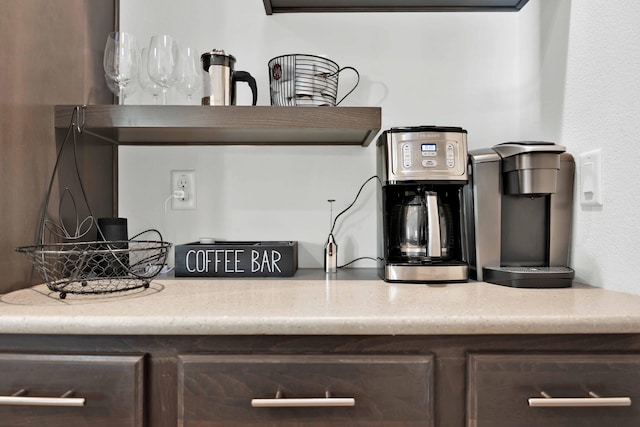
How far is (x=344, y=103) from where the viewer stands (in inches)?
54.7

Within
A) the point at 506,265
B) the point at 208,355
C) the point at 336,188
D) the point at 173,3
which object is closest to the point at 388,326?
the point at 208,355

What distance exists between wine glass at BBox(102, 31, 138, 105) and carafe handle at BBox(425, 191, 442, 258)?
878 millimetres

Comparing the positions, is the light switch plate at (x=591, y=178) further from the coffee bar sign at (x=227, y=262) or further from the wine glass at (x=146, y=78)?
the wine glass at (x=146, y=78)

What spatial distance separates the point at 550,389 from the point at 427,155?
22.5 inches

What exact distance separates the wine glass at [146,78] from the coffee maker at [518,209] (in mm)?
909

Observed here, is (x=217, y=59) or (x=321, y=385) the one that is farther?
(x=217, y=59)

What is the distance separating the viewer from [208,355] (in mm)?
725

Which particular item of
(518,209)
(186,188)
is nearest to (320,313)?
(518,209)

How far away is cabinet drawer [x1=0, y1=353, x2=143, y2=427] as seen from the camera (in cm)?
71

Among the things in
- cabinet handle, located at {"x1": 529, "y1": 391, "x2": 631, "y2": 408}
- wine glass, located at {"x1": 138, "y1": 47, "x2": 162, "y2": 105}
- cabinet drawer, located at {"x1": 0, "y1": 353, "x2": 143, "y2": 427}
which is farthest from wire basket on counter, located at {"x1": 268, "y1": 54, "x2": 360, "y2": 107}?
cabinet handle, located at {"x1": 529, "y1": 391, "x2": 631, "y2": 408}

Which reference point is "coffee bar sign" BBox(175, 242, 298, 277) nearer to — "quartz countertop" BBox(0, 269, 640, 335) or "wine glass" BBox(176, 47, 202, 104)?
"quartz countertop" BBox(0, 269, 640, 335)

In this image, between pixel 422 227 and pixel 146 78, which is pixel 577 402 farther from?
pixel 146 78

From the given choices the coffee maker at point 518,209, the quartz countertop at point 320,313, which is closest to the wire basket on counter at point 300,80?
the coffee maker at point 518,209

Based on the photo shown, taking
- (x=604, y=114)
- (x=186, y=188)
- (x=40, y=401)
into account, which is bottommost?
(x=40, y=401)
